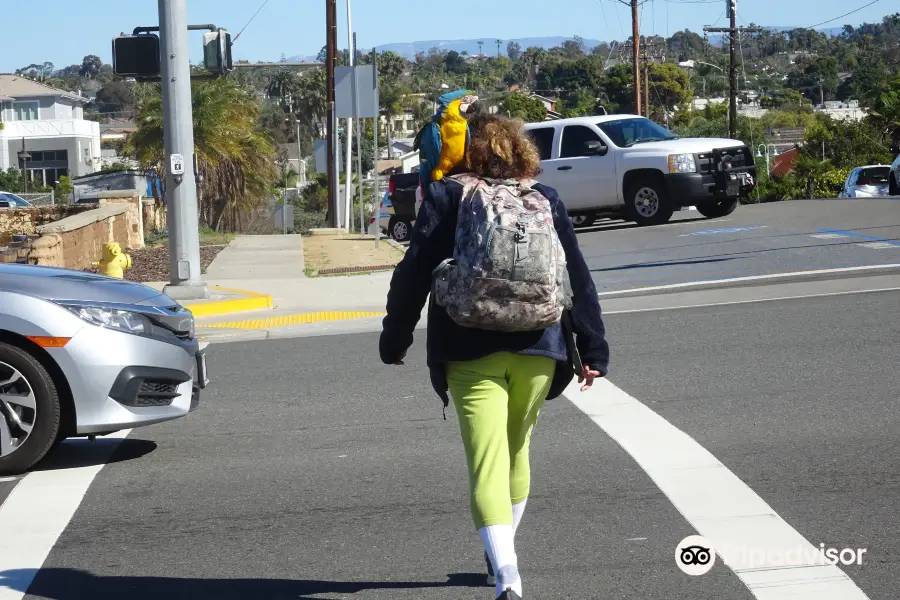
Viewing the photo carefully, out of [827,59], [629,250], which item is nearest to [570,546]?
[629,250]

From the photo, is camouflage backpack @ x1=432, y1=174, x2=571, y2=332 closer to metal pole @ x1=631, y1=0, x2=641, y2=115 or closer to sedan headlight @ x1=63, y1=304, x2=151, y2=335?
sedan headlight @ x1=63, y1=304, x2=151, y2=335

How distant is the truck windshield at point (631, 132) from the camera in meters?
20.9

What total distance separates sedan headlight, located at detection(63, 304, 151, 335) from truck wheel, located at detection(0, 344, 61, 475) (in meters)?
0.36

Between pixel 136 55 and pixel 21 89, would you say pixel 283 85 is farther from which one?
pixel 136 55

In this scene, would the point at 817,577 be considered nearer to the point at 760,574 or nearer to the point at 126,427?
the point at 760,574

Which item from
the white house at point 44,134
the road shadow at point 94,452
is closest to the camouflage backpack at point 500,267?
the road shadow at point 94,452

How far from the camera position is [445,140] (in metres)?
4.30

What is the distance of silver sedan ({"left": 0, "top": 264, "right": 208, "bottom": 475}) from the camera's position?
6.31 meters

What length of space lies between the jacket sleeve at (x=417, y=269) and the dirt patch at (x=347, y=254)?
12.9 metres

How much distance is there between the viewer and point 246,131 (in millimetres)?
32812

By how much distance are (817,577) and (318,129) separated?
98.6 meters

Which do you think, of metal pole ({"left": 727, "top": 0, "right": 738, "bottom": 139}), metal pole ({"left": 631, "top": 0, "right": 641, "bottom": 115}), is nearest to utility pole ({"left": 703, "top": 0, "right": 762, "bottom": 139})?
metal pole ({"left": 727, "top": 0, "right": 738, "bottom": 139})

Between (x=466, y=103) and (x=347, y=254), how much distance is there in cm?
1652

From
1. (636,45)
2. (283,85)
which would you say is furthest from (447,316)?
(283,85)
